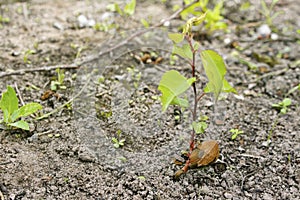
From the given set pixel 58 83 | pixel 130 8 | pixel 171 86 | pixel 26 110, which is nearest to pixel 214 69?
pixel 171 86

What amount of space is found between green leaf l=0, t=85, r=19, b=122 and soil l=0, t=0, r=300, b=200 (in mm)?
96

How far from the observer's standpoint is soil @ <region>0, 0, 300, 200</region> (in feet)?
4.75

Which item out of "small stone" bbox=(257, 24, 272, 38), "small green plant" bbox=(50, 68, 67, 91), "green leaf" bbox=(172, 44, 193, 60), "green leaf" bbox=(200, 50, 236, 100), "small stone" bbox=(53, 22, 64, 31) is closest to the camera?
"green leaf" bbox=(200, 50, 236, 100)

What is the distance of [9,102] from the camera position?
1.50m

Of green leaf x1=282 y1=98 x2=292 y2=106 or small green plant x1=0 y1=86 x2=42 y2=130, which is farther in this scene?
green leaf x1=282 y1=98 x2=292 y2=106

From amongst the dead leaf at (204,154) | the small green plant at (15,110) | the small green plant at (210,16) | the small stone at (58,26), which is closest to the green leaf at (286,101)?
the dead leaf at (204,154)

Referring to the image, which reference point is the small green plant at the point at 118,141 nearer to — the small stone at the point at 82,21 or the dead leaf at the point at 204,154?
the dead leaf at the point at 204,154

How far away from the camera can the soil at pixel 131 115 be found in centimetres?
145

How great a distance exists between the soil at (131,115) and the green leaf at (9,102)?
10cm

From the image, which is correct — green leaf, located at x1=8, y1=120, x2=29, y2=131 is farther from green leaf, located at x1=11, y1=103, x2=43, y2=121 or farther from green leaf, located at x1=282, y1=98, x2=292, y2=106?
green leaf, located at x1=282, y1=98, x2=292, y2=106

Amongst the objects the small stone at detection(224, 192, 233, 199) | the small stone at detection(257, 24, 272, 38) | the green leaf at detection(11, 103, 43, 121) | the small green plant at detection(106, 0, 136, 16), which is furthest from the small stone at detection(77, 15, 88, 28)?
the small stone at detection(224, 192, 233, 199)

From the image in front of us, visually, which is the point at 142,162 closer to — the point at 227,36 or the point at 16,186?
the point at 16,186

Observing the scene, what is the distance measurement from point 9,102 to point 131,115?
47 cm

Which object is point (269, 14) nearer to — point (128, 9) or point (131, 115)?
point (128, 9)
